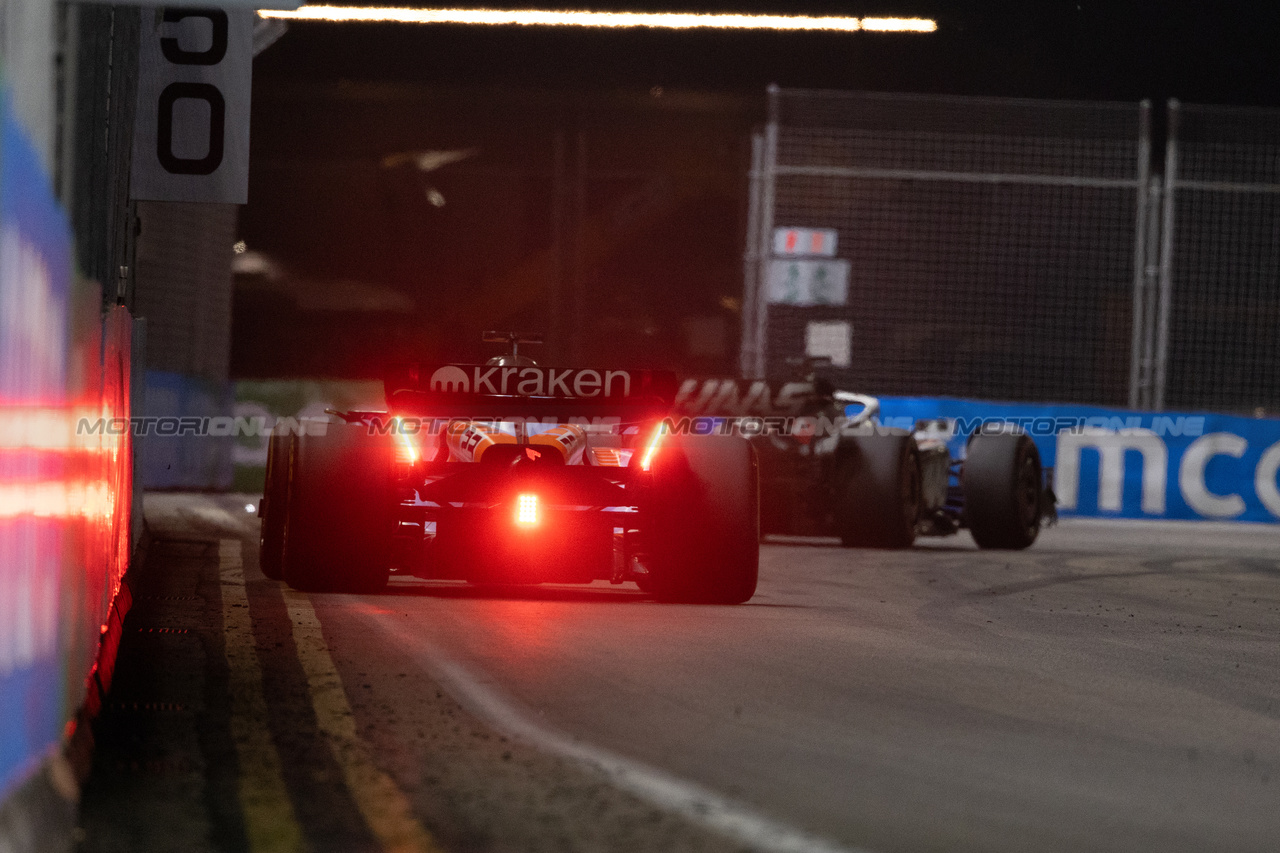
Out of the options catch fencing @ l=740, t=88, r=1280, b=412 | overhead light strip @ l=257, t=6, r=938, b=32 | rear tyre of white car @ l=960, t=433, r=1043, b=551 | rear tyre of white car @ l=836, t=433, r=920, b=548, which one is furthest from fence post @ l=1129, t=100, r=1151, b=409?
rear tyre of white car @ l=836, t=433, r=920, b=548

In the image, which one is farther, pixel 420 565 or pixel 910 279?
pixel 910 279

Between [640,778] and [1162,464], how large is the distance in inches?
696

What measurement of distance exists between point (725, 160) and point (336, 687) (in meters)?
21.6

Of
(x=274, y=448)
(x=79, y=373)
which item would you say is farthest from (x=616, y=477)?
(x=79, y=373)

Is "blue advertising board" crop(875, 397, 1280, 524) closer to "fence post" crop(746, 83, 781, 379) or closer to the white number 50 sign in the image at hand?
"fence post" crop(746, 83, 781, 379)

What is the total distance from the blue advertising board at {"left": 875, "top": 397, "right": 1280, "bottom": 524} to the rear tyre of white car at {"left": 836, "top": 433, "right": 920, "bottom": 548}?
245 inches

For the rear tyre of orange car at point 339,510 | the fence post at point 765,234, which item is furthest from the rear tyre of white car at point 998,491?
the rear tyre of orange car at point 339,510

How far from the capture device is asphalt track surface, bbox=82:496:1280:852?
4605 mm

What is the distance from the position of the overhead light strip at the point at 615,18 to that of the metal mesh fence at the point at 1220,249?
3.42 m

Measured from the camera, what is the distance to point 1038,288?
856 inches

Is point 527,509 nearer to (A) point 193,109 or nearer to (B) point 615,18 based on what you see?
(A) point 193,109

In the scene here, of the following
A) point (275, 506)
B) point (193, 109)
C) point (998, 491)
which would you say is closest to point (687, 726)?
point (275, 506)

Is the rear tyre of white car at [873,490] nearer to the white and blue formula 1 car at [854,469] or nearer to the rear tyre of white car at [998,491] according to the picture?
the white and blue formula 1 car at [854,469]

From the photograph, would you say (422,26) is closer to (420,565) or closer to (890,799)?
(420,565)
